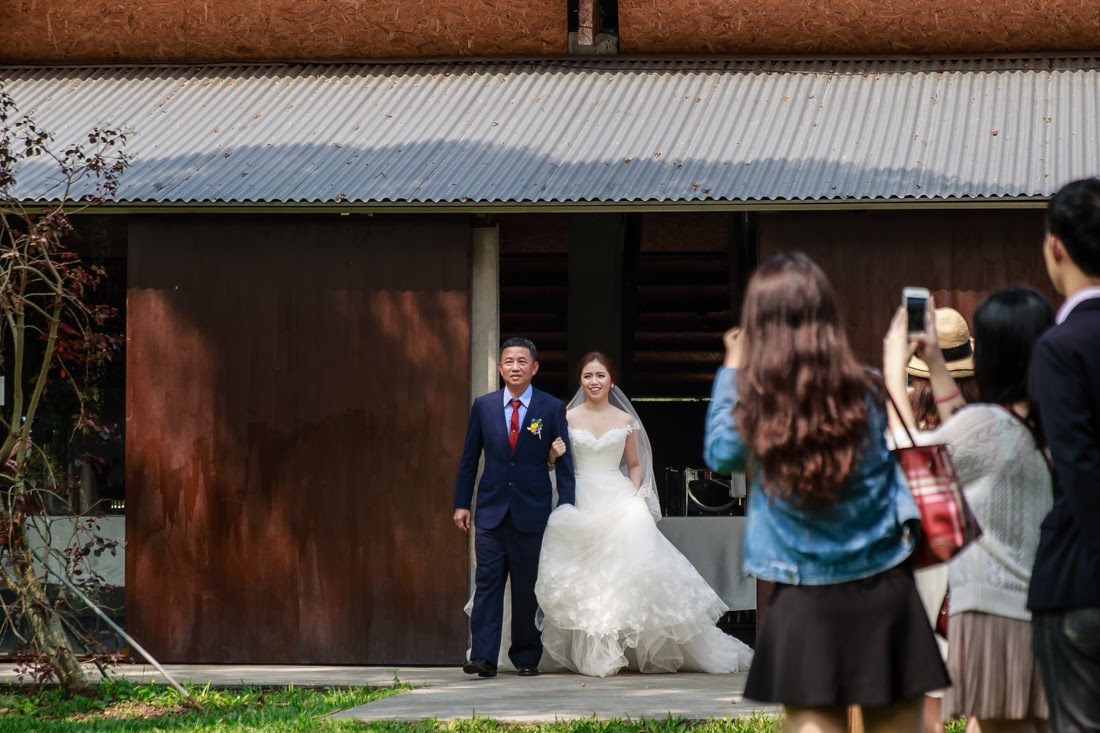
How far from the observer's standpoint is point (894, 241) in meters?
10.4

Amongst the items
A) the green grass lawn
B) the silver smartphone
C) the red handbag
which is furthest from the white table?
the red handbag

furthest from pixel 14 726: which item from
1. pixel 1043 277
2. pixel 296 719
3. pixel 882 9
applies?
pixel 882 9

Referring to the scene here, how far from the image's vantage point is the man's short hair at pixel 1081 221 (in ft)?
12.4

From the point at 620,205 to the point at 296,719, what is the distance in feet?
13.0

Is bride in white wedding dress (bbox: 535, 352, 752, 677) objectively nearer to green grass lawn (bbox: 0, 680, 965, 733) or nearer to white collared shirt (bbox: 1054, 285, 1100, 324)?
green grass lawn (bbox: 0, 680, 965, 733)

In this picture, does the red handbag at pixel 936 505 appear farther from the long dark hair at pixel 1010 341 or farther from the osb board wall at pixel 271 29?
the osb board wall at pixel 271 29

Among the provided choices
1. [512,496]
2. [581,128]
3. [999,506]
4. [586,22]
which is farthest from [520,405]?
[999,506]

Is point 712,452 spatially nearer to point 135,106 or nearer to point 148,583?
point 148,583

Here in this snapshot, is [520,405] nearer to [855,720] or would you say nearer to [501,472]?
[501,472]

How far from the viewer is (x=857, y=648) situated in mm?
3869

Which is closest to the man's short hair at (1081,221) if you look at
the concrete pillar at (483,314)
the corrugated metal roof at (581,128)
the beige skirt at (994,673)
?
the beige skirt at (994,673)

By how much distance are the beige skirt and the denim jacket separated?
77 cm

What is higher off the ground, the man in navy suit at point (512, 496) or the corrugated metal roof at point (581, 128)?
the corrugated metal roof at point (581, 128)

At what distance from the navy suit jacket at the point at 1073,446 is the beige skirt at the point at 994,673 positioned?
0.84m
